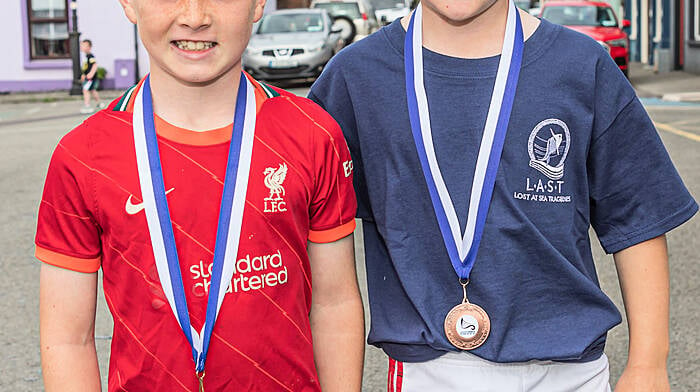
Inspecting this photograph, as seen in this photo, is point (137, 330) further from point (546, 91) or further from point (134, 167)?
point (546, 91)

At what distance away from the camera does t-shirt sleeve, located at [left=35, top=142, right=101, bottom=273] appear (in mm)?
2135

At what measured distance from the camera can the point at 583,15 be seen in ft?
78.8

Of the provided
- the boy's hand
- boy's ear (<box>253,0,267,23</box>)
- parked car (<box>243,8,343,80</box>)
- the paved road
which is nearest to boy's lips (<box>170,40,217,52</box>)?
boy's ear (<box>253,0,267,23</box>)

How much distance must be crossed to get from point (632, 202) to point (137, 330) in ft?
3.70

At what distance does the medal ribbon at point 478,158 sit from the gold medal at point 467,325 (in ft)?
0.24

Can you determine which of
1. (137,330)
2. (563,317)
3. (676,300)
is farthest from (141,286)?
(676,300)

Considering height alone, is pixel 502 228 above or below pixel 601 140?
below

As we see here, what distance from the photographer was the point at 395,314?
98.3 inches

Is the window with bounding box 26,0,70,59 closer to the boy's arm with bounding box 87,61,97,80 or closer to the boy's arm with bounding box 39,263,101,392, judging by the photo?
the boy's arm with bounding box 87,61,97,80

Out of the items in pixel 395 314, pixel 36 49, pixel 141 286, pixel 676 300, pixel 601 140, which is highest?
pixel 601 140

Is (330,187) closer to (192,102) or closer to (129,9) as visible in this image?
(192,102)

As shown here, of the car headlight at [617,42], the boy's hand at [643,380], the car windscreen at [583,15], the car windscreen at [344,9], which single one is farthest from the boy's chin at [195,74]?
the car windscreen at [344,9]

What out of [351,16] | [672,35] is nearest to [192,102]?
[351,16]

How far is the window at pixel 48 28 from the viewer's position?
30594mm
